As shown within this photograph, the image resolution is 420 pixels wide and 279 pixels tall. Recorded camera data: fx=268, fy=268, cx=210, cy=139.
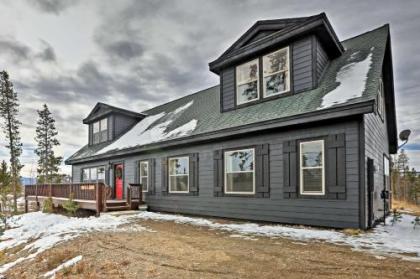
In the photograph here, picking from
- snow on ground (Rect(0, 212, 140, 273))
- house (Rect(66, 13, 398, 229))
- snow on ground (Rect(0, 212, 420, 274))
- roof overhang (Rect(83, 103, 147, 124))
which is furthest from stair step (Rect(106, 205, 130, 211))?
roof overhang (Rect(83, 103, 147, 124))

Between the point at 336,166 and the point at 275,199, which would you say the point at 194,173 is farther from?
the point at 336,166

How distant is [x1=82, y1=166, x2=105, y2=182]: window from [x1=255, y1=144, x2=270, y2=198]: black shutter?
944cm

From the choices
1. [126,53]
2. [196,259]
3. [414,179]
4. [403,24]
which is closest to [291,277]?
[196,259]

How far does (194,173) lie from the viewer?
9.72 meters

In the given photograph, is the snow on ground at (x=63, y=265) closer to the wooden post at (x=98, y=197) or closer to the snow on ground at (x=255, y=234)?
the snow on ground at (x=255, y=234)

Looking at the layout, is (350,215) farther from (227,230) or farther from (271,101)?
(271,101)

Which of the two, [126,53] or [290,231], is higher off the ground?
[126,53]

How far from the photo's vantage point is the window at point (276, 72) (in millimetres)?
8188

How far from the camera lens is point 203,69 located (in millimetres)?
16469

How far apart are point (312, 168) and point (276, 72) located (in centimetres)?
327

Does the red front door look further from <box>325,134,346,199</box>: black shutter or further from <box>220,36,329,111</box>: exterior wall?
<box>325,134,346,199</box>: black shutter

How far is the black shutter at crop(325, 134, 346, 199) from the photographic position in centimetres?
636

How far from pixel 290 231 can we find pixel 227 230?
1.54 m

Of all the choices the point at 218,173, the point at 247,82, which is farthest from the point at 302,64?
the point at 218,173
